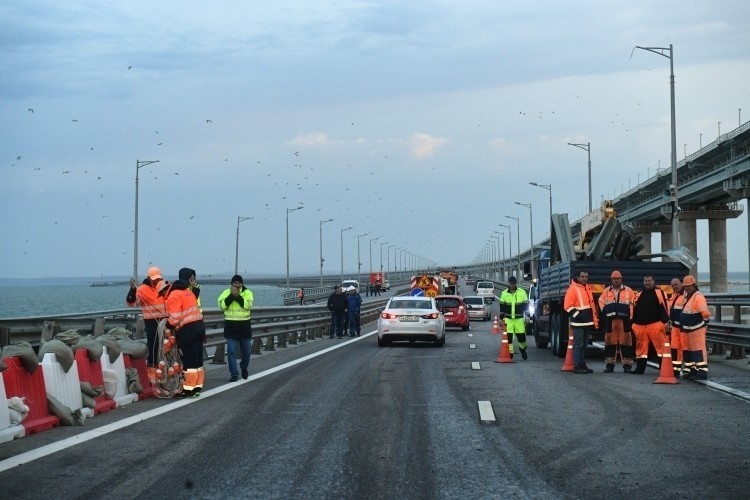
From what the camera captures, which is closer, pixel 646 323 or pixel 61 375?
pixel 61 375

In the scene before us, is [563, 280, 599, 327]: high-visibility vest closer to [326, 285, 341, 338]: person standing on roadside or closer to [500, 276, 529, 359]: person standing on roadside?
[500, 276, 529, 359]: person standing on roadside

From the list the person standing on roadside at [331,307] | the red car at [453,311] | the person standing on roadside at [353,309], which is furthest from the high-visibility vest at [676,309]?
the red car at [453,311]

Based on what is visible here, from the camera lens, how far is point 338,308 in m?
35.7

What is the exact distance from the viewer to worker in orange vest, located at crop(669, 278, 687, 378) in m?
18.9

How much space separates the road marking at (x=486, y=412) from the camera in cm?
1212

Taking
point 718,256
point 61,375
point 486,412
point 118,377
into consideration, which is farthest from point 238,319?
point 718,256

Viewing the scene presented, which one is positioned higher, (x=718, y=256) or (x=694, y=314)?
(x=718, y=256)

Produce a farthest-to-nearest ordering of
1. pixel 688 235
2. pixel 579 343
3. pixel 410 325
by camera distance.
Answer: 1. pixel 688 235
2. pixel 410 325
3. pixel 579 343

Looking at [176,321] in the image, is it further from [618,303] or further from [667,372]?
[618,303]

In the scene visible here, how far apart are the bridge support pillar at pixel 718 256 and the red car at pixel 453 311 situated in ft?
132

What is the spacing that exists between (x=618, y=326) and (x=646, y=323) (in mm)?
642

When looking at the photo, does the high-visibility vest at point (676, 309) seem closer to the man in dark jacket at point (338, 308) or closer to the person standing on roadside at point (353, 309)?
the man in dark jacket at point (338, 308)

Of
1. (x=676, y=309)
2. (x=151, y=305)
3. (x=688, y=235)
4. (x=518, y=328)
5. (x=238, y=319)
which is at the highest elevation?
(x=688, y=235)

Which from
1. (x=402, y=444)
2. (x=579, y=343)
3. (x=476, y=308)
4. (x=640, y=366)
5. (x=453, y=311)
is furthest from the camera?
(x=476, y=308)
